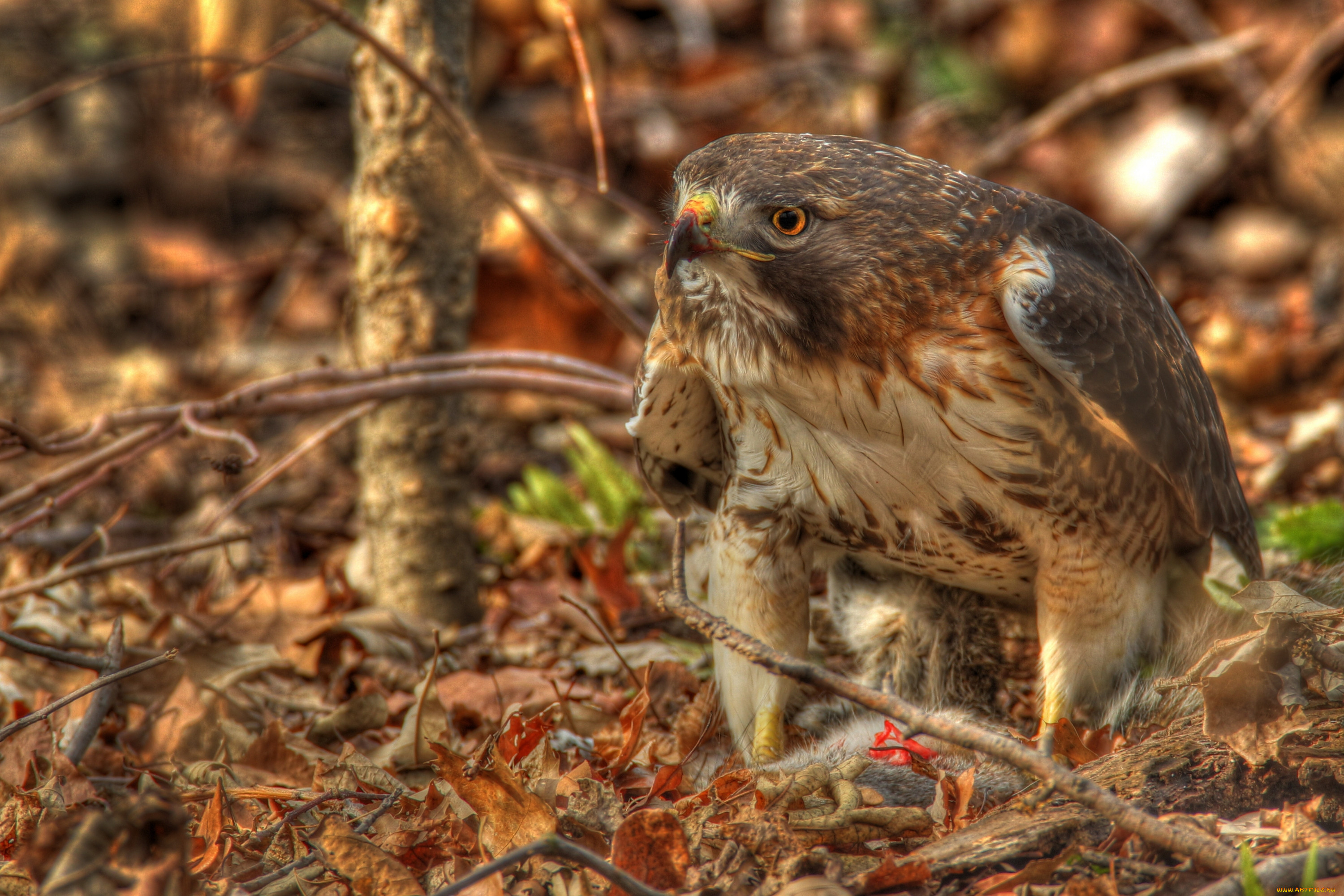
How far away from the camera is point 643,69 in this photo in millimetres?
7184

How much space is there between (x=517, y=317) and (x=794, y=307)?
365 cm

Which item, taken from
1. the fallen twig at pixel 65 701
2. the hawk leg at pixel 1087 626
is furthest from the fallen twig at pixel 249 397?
the hawk leg at pixel 1087 626

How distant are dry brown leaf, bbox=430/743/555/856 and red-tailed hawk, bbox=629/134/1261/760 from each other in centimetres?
88

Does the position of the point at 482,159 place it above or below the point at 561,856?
above

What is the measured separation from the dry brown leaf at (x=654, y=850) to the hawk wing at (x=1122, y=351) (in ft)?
3.98

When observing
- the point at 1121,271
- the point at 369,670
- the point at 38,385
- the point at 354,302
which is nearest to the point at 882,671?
the point at 1121,271

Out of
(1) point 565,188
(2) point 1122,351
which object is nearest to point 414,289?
(2) point 1122,351

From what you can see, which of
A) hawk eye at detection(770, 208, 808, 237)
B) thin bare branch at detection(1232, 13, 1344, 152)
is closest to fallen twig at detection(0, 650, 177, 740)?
hawk eye at detection(770, 208, 808, 237)

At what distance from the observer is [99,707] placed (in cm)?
259

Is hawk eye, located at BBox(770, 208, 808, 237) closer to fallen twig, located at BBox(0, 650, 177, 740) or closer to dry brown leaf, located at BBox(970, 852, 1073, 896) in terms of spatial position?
dry brown leaf, located at BBox(970, 852, 1073, 896)

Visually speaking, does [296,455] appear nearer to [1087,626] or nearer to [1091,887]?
[1087,626]

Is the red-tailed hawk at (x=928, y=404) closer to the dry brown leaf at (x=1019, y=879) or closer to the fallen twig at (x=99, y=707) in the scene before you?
the dry brown leaf at (x=1019, y=879)

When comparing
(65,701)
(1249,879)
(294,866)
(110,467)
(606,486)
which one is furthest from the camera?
(606,486)

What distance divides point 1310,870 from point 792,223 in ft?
4.83
